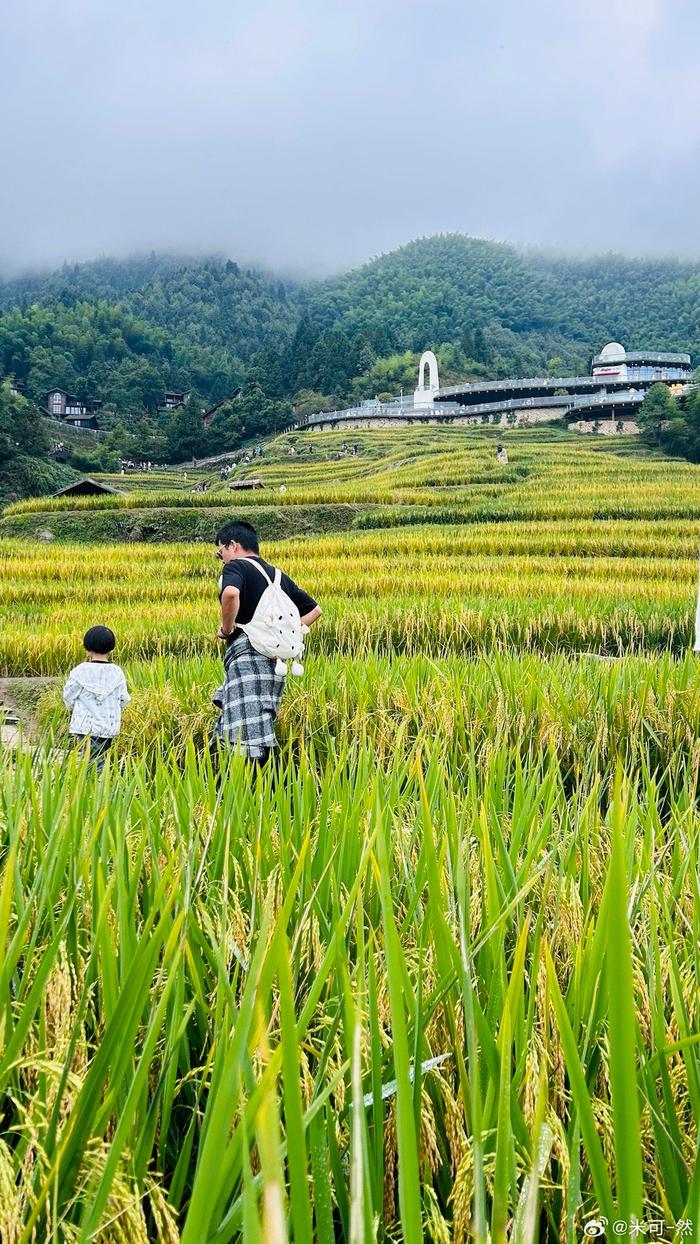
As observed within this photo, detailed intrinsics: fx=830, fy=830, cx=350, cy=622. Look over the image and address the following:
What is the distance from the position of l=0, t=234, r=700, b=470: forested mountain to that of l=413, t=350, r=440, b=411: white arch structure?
619cm

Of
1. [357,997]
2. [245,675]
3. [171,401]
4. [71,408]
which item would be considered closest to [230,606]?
[245,675]

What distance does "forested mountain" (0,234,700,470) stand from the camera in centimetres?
6356

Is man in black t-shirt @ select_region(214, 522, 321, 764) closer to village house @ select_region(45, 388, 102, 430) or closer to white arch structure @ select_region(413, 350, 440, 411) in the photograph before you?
white arch structure @ select_region(413, 350, 440, 411)

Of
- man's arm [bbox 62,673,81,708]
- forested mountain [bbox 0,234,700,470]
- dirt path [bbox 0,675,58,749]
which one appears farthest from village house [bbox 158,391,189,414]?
man's arm [bbox 62,673,81,708]

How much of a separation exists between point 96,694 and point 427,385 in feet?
186

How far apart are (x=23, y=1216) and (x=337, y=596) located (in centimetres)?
889

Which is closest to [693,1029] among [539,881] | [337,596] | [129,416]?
[539,881]

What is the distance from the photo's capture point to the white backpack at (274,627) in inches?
143

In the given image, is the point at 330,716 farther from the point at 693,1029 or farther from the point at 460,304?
the point at 460,304

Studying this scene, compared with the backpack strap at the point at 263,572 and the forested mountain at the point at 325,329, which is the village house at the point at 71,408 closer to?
the forested mountain at the point at 325,329

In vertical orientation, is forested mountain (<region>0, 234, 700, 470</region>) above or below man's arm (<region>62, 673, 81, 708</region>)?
above

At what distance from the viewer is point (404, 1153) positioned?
48cm

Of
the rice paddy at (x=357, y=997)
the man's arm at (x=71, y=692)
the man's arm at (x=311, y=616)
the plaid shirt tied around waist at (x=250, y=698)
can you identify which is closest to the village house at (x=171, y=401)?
the man's arm at (x=311, y=616)

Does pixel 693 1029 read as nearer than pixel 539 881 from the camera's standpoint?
Yes
